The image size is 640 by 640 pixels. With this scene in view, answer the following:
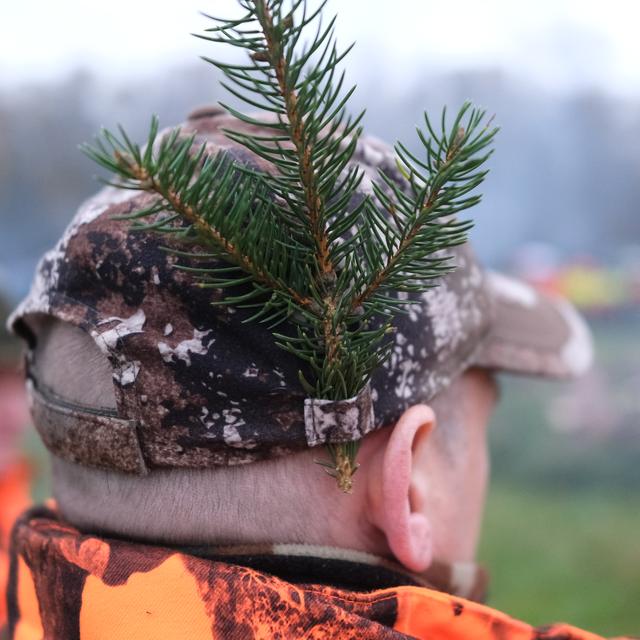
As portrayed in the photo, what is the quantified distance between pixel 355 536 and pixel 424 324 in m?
0.30

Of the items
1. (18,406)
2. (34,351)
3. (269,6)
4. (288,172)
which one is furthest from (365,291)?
(18,406)

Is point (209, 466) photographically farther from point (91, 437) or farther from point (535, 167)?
point (535, 167)

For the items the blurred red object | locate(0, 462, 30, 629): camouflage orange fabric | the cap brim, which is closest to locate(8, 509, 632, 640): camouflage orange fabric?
the cap brim

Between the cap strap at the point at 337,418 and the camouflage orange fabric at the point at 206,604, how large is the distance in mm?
182

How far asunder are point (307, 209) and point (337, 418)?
250 mm

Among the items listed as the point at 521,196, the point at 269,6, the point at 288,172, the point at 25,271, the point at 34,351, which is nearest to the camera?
the point at 269,6

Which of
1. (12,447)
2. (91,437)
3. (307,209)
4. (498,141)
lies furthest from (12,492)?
(498,141)

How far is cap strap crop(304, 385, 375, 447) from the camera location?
0.88m

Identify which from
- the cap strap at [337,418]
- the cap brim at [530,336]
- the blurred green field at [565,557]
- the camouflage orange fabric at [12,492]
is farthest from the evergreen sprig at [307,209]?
the blurred green field at [565,557]

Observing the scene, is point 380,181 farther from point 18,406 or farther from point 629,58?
point 629,58

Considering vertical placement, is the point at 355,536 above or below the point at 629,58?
below

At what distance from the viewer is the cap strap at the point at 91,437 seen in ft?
3.04

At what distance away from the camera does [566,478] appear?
390cm

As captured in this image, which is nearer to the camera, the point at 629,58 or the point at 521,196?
the point at 629,58
